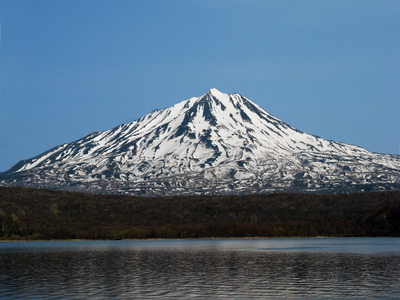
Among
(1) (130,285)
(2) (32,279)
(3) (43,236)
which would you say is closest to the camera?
(1) (130,285)

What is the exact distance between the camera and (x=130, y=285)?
53562 mm

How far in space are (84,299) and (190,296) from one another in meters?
8.10

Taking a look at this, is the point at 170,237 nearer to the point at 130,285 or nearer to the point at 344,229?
the point at 344,229

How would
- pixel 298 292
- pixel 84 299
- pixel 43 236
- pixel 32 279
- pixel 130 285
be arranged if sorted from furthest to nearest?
1. pixel 43 236
2. pixel 32 279
3. pixel 130 285
4. pixel 298 292
5. pixel 84 299

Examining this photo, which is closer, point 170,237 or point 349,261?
point 349,261

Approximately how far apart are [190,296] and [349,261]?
38.0 m

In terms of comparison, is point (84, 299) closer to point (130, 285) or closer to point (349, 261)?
point (130, 285)

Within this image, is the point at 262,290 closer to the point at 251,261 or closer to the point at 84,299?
the point at 84,299

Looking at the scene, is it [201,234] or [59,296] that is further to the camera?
[201,234]

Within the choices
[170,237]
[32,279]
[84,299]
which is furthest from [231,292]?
[170,237]

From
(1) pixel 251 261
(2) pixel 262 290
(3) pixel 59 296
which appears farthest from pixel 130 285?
(1) pixel 251 261

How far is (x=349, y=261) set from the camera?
77.7 m

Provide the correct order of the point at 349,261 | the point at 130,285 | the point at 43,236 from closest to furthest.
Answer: the point at 130,285 → the point at 349,261 → the point at 43,236

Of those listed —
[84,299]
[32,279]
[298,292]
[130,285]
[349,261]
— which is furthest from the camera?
[349,261]
